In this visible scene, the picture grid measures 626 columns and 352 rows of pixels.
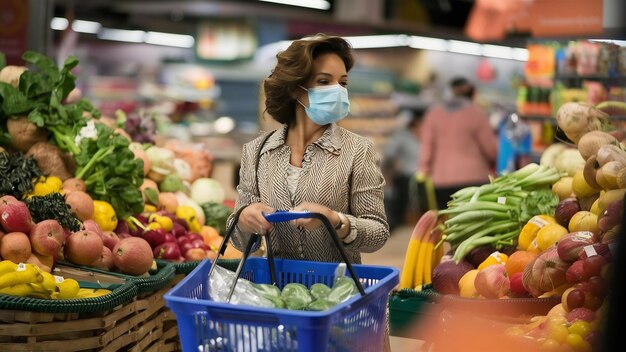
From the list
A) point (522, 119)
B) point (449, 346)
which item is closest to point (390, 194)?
point (522, 119)

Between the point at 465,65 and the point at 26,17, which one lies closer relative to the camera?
the point at 26,17

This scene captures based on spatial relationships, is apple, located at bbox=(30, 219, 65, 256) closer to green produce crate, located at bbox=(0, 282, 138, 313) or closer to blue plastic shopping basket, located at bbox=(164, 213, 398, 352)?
green produce crate, located at bbox=(0, 282, 138, 313)

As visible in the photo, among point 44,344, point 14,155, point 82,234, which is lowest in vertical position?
point 44,344

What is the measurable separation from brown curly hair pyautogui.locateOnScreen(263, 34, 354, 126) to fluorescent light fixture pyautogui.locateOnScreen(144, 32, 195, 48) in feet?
57.5

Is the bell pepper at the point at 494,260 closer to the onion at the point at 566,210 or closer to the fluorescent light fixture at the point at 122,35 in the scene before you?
the onion at the point at 566,210

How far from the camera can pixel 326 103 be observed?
9.98 ft

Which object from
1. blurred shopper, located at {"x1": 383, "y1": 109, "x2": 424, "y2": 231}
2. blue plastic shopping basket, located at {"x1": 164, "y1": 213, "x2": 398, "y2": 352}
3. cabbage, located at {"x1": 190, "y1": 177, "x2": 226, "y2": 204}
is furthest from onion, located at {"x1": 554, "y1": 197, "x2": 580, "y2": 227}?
blurred shopper, located at {"x1": 383, "y1": 109, "x2": 424, "y2": 231}

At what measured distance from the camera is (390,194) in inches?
546

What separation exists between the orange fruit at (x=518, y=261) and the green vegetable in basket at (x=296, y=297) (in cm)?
124

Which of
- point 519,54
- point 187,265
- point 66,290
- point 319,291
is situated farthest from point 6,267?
point 519,54

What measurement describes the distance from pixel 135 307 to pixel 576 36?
6.06 meters

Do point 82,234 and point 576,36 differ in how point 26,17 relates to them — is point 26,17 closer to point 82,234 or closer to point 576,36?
point 82,234

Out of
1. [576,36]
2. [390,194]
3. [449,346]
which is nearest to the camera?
[449,346]

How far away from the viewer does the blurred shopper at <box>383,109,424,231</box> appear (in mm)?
14102
